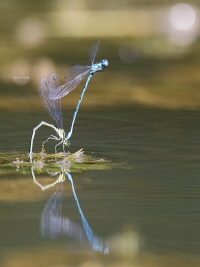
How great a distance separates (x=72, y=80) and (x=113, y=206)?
5.98 feet

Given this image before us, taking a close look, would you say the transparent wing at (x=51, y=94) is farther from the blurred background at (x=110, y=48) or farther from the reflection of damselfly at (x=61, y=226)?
the blurred background at (x=110, y=48)

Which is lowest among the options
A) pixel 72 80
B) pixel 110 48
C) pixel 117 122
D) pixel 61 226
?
pixel 61 226

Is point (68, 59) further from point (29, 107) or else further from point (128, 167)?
point (128, 167)

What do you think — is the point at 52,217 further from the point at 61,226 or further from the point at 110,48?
the point at 110,48

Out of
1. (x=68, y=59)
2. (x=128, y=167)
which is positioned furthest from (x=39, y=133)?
(x=68, y=59)

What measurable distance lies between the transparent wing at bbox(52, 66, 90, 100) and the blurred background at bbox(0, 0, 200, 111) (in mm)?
1338

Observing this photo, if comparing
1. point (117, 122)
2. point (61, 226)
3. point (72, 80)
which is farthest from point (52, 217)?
point (117, 122)

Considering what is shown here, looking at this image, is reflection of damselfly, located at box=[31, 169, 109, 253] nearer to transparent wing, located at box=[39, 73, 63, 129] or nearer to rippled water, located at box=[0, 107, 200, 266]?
rippled water, located at box=[0, 107, 200, 266]

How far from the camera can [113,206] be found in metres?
3.10

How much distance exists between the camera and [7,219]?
9.43 feet

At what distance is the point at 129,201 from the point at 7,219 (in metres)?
0.52

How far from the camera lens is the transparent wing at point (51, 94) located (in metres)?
4.40

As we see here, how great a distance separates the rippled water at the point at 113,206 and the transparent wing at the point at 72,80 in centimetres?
28

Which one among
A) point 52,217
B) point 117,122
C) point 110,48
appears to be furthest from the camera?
point 110,48
